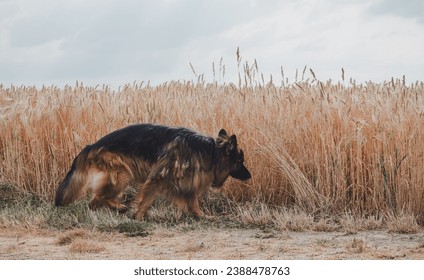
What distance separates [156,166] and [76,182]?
90 centimetres

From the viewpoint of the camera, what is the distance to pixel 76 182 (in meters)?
6.59

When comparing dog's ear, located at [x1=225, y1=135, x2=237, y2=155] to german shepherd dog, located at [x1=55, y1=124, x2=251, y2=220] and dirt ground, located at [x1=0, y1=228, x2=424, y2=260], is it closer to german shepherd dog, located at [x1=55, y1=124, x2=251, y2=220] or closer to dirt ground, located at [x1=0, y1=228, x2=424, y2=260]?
german shepherd dog, located at [x1=55, y1=124, x2=251, y2=220]

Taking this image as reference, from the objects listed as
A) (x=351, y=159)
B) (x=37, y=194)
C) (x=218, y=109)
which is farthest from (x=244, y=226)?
(x=37, y=194)

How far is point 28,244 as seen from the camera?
590 cm

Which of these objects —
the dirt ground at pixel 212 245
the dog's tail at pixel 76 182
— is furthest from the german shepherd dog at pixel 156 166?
the dirt ground at pixel 212 245

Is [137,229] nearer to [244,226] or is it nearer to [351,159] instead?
[244,226]

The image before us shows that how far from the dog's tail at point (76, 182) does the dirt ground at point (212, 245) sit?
0.48 m

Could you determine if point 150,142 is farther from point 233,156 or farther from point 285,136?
point 285,136

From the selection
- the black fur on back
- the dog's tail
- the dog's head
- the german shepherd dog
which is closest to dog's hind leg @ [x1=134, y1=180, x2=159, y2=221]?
the german shepherd dog

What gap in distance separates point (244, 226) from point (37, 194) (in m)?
2.78

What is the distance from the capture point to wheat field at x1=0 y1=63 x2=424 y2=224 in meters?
6.55

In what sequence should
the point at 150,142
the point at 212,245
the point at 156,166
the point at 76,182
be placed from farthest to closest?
the point at 76,182 → the point at 150,142 → the point at 156,166 → the point at 212,245

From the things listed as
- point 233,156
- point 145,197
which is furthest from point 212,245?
point 233,156

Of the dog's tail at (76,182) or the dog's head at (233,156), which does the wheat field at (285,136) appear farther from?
the dog's tail at (76,182)
